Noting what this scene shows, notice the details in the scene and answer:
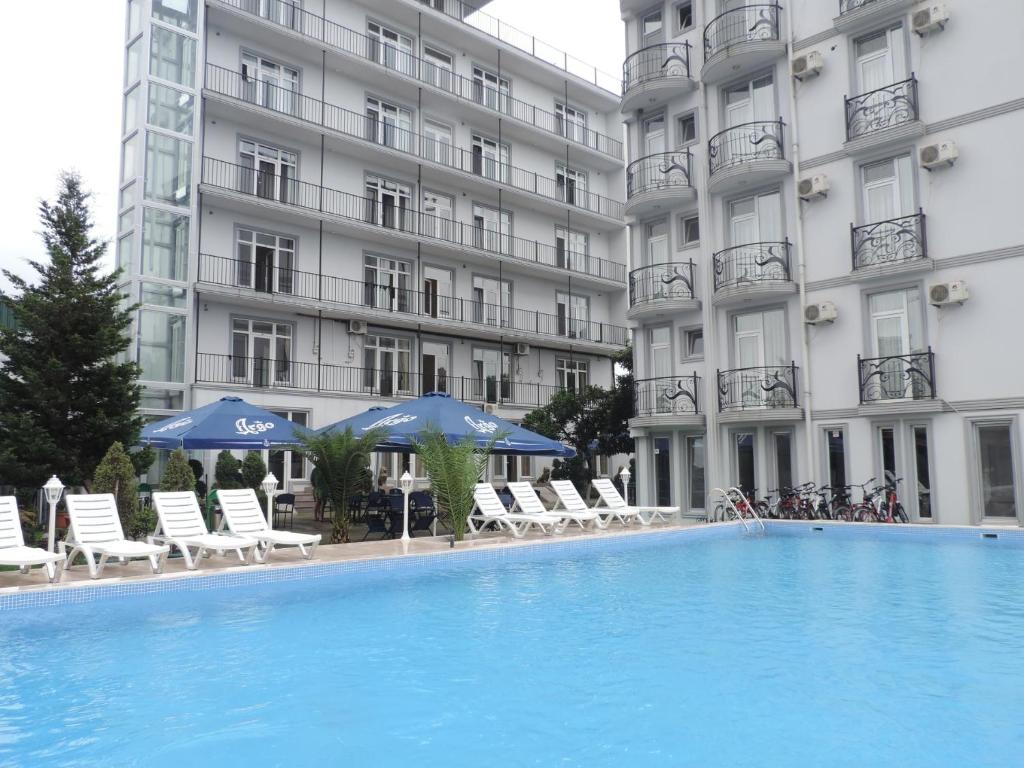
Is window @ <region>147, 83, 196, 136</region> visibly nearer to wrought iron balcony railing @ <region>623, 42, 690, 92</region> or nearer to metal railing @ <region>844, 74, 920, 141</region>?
wrought iron balcony railing @ <region>623, 42, 690, 92</region>

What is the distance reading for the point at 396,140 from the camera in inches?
979

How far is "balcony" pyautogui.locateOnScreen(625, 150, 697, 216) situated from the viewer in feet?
62.9

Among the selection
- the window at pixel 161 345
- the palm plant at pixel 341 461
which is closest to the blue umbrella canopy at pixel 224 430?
the palm plant at pixel 341 461

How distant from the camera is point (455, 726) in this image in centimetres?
471

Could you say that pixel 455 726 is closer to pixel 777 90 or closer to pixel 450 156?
pixel 777 90

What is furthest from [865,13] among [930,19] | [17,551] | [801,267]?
[17,551]

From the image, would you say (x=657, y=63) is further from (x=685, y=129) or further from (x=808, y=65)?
(x=808, y=65)

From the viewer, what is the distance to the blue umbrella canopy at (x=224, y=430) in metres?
12.0

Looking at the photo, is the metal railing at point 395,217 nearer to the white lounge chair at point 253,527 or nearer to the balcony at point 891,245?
the balcony at point 891,245

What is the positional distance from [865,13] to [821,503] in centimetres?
1001

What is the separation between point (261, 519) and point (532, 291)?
18.8m

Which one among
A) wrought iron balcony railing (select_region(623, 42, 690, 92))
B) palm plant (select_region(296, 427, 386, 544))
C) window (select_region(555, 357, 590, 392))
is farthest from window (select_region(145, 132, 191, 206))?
window (select_region(555, 357, 590, 392))

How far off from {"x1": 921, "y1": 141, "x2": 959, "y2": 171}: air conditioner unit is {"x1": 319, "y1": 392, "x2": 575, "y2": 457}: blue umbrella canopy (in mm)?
8833

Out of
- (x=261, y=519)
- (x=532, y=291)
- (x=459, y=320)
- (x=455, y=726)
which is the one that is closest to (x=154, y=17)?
(x=459, y=320)
